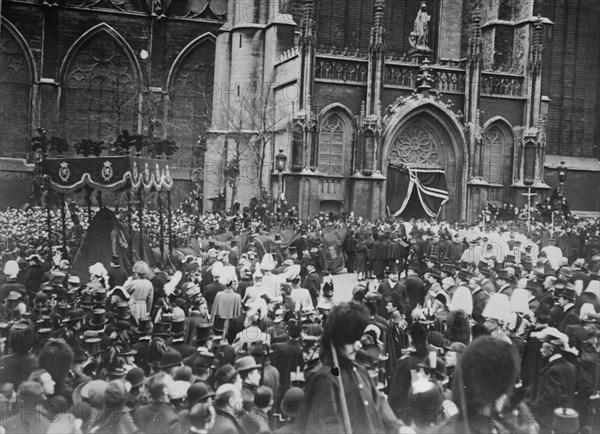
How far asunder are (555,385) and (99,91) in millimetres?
36293

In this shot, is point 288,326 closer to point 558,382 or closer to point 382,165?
point 558,382

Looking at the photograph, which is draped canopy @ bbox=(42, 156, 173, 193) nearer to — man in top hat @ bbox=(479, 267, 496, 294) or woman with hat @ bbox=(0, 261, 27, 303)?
woman with hat @ bbox=(0, 261, 27, 303)

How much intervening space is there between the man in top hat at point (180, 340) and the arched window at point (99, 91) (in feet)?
102

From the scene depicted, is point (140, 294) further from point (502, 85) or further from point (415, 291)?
point (502, 85)

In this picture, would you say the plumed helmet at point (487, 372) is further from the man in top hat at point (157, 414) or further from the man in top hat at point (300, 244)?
the man in top hat at point (300, 244)

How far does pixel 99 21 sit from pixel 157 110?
5.93m

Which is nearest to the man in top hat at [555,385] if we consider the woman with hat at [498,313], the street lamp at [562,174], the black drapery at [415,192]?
the woman with hat at [498,313]

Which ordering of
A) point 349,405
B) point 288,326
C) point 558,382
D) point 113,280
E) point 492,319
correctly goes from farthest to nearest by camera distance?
point 113,280
point 492,319
point 288,326
point 558,382
point 349,405

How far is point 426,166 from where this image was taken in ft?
122

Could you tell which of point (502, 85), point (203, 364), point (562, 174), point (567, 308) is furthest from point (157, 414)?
point (502, 85)

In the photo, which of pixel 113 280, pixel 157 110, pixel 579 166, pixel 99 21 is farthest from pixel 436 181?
pixel 113 280

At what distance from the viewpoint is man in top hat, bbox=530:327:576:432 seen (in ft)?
27.6

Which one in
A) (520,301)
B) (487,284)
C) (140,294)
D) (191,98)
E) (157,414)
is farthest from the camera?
(191,98)

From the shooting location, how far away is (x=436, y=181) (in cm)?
3716
